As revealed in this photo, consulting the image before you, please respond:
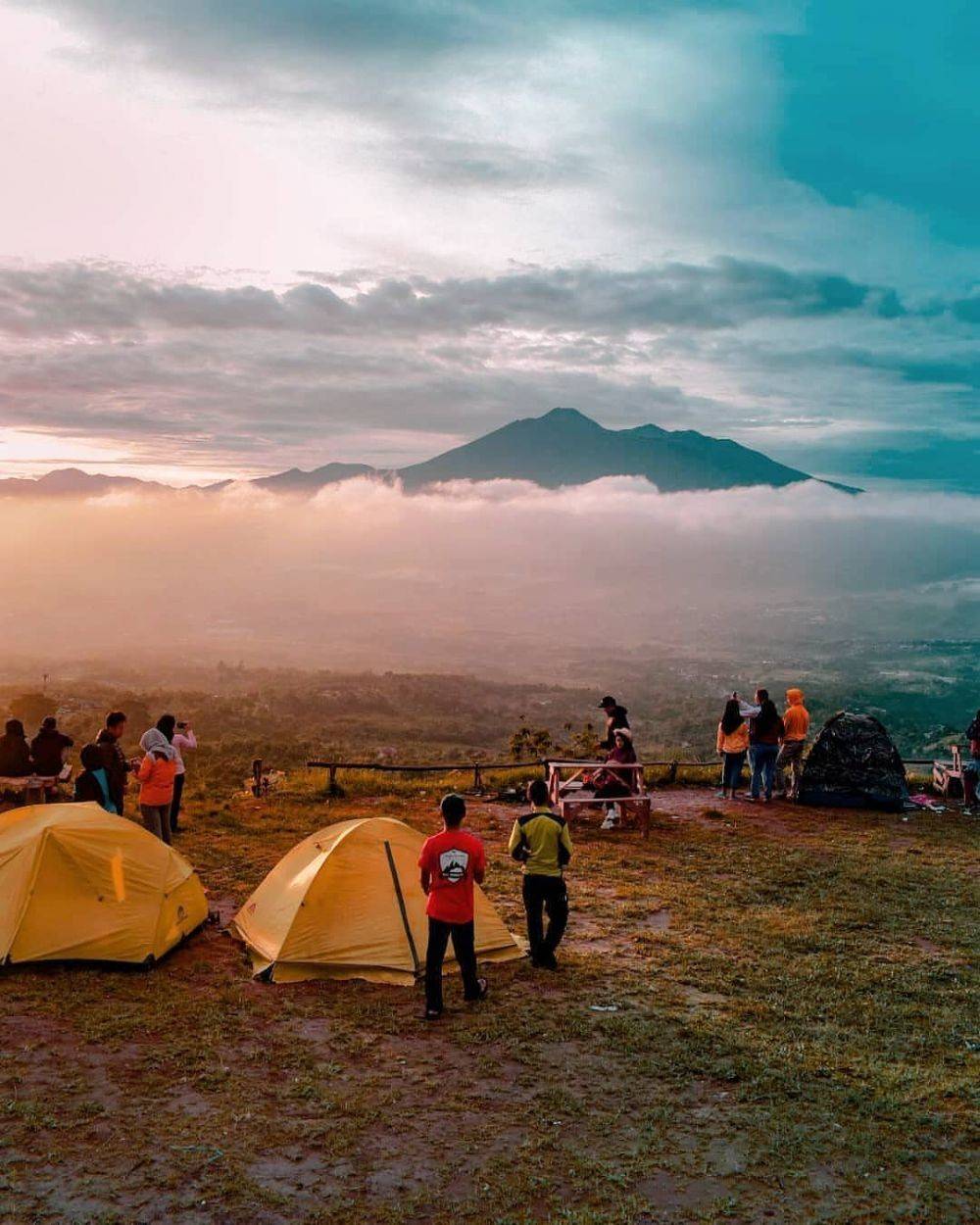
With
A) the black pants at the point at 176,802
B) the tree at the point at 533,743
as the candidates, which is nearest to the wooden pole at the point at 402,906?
the black pants at the point at 176,802

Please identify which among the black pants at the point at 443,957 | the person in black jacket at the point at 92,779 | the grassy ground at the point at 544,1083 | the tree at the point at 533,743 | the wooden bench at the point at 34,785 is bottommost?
the grassy ground at the point at 544,1083

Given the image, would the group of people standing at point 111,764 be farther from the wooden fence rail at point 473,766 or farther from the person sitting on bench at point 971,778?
the person sitting on bench at point 971,778

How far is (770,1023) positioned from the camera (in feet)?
25.5

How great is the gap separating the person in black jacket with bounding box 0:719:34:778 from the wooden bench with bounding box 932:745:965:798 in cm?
1507

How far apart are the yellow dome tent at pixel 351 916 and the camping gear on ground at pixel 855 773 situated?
9253 millimetres

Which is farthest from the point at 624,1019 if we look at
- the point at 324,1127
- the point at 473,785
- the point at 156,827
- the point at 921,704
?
the point at 921,704

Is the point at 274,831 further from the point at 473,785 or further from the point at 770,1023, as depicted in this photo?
the point at 770,1023

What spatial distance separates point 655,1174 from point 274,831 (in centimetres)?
948

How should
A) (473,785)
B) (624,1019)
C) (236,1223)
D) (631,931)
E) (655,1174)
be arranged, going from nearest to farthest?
(236,1223)
(655,1174)
(624,1019)
(631,931)
(473,785)

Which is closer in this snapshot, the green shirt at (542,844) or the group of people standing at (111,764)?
the green shirt at (542,844)

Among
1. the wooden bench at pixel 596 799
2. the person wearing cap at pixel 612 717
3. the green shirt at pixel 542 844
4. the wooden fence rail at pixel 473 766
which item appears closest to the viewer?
the green shirt at pixel 542 844

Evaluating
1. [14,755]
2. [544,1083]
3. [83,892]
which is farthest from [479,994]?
[14,755]

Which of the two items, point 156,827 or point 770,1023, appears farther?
point 156,827

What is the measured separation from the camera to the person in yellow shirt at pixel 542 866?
8789 mm
